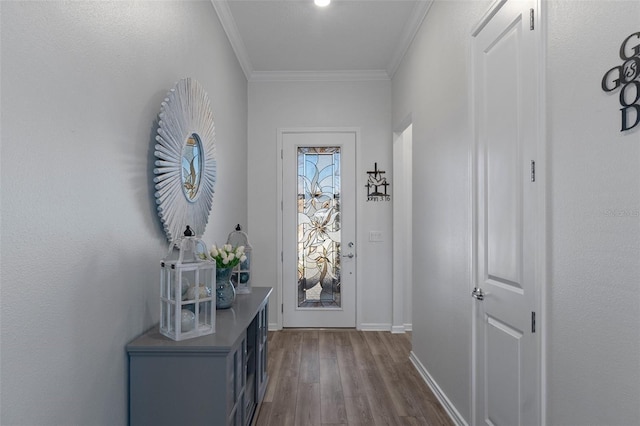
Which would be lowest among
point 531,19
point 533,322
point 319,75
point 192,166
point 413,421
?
point 413,421

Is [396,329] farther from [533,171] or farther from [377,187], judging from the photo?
[533,171]

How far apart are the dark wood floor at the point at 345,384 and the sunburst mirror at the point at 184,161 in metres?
1.32

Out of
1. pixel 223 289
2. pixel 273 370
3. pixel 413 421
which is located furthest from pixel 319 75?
pixel 413 421

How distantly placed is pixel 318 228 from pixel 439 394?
2151mm

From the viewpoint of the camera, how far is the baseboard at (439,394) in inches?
91.0

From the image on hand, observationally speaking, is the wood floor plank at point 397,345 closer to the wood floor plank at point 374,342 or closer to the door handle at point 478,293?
the wood floor plank at point 374,342

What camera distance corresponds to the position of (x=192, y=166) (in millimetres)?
2209

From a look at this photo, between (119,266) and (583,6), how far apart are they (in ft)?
6.02

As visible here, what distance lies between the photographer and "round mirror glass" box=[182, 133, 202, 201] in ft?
6.86

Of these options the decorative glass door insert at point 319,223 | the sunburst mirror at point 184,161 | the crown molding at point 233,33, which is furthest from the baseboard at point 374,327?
the crown molding at point 233,33

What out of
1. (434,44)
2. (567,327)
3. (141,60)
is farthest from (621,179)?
(434,44)

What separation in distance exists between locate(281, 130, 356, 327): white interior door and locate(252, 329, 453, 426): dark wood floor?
0.34 metres

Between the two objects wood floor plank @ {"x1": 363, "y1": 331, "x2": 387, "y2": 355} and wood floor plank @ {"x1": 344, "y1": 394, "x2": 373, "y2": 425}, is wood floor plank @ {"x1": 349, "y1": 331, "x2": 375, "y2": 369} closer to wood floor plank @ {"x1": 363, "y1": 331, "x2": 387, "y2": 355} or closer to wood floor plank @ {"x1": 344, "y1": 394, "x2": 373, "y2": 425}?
wood floor plank @ {"x1": 363, "y1": 331, "x2": 387, "y2": 355}

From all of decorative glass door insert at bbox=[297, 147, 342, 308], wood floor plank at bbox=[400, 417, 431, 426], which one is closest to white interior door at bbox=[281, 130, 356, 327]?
decorative glass door insert at bbox=[297, 147, 342, 308]
